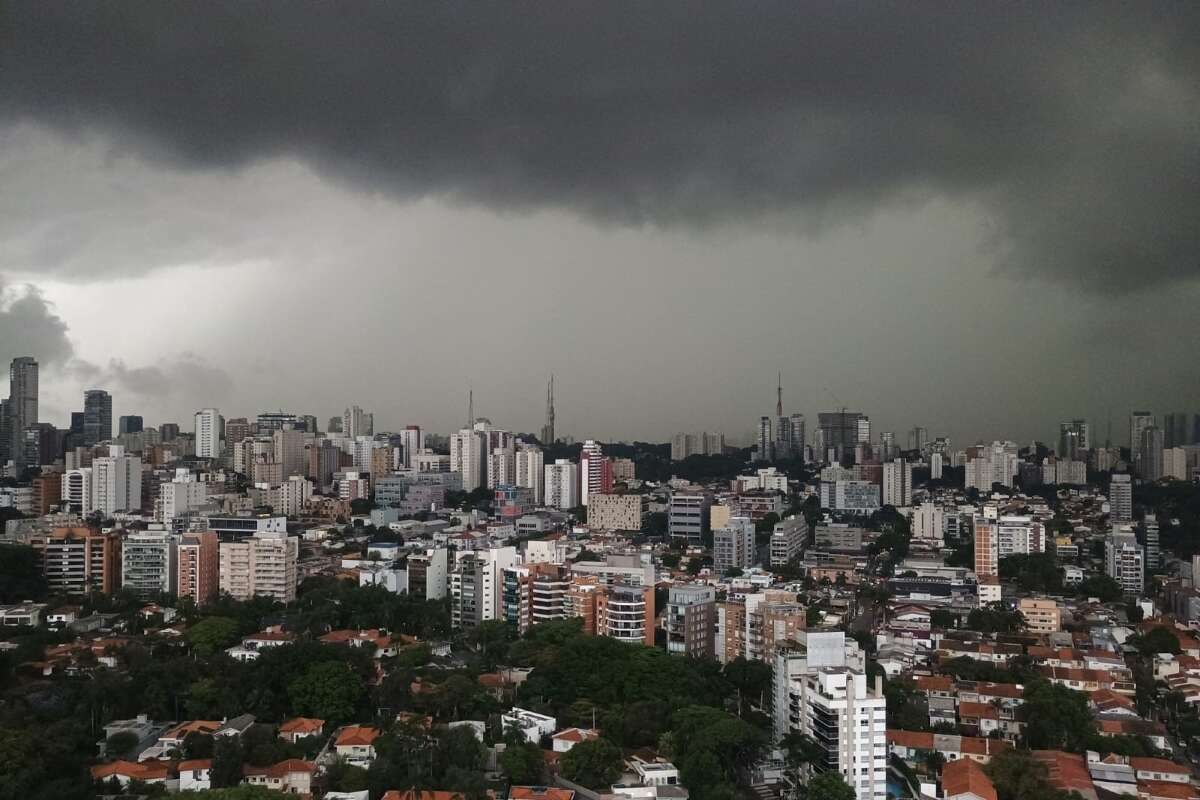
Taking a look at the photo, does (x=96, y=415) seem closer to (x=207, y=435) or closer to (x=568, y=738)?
(x=207, y=435)

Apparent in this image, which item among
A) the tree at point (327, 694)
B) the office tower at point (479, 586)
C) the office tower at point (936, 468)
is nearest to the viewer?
the tree at point (327, 694)

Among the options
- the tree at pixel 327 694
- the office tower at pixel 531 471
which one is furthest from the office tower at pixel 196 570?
the office tower at pixel 531 471

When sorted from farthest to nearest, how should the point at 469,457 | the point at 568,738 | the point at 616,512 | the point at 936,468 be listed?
the point at 936,468 < the point at 469,457 < the point at 616,512 < the point at 568,738

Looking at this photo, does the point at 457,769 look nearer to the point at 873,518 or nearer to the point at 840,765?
the point at 840,765

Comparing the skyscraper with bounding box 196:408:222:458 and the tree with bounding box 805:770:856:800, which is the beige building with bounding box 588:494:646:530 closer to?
the skyscraper with bounding box 196:408:222:458

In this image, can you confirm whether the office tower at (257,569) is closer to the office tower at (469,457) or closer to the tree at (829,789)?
the tree at (829,789)

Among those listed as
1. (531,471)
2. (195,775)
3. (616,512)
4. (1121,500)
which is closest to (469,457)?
(531,471)
